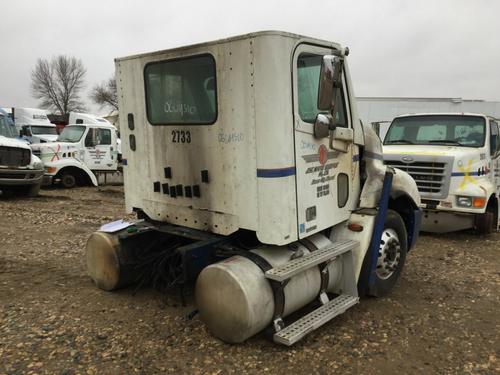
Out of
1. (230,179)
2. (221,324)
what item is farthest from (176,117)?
(221,324)

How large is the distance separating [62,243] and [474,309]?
18.8 ft

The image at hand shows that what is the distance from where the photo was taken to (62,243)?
711 centimetres

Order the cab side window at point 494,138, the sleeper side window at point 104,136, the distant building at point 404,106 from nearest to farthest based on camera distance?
1. the cab side window at point 494,138
2. the sleeper side window at point 104,136
3. the distant building at point 404,106

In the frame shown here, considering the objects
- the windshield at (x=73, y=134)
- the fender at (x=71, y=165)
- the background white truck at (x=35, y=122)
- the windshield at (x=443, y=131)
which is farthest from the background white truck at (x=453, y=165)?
the background white truck at (x=35, y=122)

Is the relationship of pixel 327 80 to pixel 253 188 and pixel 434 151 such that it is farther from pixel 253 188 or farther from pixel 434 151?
pixel 434 151

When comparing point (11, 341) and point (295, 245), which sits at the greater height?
point (295, 245)

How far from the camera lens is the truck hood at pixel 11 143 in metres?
11.8

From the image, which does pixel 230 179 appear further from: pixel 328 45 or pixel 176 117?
pixel 328 45

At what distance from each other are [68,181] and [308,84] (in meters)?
12.5

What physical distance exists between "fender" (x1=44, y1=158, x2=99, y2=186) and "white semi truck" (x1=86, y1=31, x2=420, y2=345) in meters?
10.5

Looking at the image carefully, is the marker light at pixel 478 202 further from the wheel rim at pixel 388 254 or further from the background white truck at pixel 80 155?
the background white truck at pixel 80 155

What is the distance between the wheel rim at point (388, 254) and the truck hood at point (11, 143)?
34.2 ft

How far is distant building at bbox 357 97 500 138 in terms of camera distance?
25062 mm

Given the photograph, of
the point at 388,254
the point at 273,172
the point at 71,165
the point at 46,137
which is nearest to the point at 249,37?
the point at 273,172
